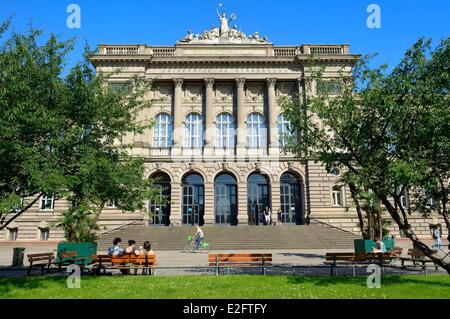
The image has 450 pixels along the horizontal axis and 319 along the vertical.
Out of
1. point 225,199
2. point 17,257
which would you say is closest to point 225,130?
point 225,199

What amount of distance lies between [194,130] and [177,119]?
6.94ft

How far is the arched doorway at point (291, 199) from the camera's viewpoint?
3675 centimetres

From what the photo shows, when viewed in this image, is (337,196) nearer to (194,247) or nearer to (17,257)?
(194,247)

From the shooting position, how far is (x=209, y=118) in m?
38.5

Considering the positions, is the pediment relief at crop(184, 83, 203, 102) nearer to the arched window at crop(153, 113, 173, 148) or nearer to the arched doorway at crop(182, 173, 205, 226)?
the arched window at crop(153, 113, 173, 148)

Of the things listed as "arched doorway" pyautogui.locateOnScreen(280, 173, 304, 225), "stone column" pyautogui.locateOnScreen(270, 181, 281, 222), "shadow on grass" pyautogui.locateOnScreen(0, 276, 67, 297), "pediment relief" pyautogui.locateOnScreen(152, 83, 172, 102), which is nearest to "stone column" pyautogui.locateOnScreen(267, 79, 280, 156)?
"arched doorway" pyautogui.locateOnScreen(280, 173, 304, 225)

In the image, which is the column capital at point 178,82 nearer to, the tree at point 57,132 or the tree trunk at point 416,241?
the tree at point 57,132

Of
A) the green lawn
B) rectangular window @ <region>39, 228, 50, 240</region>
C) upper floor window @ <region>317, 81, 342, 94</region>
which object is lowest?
the green lawn

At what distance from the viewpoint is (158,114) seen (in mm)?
39469

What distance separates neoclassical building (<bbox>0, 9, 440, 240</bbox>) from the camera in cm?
3569

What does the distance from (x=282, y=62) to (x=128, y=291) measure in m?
33.0

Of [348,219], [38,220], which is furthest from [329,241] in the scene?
[38,220]

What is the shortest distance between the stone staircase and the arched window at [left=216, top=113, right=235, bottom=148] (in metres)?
9.92

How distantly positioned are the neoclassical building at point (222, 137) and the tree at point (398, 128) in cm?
2158
